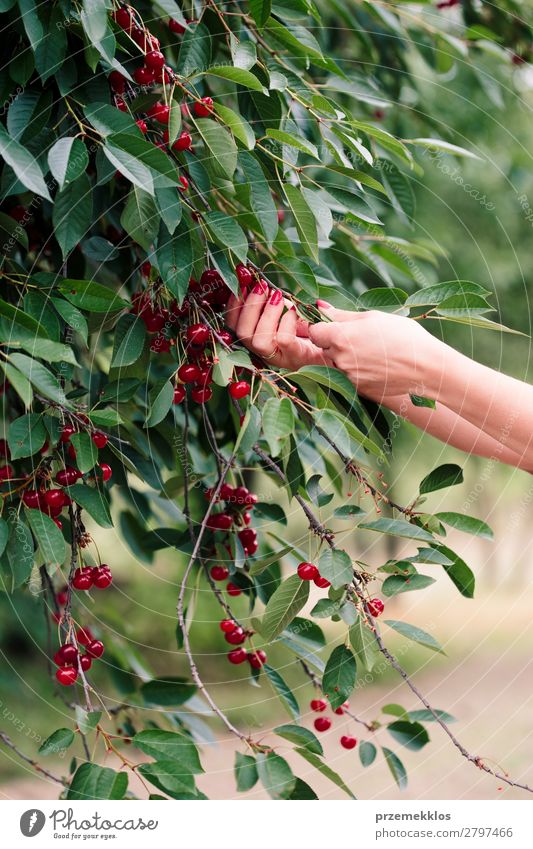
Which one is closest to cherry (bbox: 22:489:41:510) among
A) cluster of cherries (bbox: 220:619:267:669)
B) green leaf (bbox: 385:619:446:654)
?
cluster of cherries (bbox: 220:619:267:669)

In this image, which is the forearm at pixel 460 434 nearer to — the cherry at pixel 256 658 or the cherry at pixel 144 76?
the cherry at pixel 256 658

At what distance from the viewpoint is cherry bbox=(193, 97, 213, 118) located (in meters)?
0.63

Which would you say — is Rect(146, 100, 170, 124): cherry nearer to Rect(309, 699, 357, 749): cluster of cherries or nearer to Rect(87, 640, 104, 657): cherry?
Rect(87, 640, 104, 657): cherry

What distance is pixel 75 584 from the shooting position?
2.38 feet

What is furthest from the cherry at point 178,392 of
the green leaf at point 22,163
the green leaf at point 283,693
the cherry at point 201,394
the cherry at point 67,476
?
the green leaf at point 283,693

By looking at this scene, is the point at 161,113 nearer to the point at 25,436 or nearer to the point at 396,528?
the point at 25,436

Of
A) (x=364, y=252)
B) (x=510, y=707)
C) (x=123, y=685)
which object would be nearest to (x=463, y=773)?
(x=510, y=707)

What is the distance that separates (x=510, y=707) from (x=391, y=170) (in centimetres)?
440

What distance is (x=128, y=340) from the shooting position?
703 mm

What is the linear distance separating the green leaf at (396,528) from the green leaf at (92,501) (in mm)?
222

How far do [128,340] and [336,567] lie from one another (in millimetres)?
276

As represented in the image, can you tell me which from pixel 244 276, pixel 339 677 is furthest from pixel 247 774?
pixel 244 276

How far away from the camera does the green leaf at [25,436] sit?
63 cm

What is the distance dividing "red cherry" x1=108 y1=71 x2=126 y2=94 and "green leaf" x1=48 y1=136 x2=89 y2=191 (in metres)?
0.12
